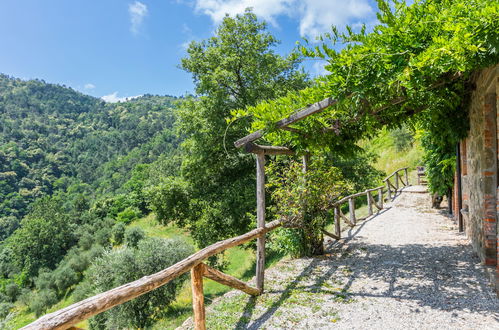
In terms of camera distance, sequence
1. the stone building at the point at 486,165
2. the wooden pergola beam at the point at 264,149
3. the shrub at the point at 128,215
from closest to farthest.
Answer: the stone building at the point at 486,165 < the wooden pergola beam at the point at 264,149 < the shrub at the point at 128,215

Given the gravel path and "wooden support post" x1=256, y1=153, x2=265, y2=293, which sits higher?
"wooden support post" x1=256, y1=153, x2=265, y2=293

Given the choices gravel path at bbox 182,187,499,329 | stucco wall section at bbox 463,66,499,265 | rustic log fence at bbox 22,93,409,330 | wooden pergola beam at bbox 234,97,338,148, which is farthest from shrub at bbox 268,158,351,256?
stucco wall section at bbox 463,66,499,265

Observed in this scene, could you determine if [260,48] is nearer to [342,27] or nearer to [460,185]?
[460,185]

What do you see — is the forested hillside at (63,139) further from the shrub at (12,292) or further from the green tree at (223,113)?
the green tree at (223,113)

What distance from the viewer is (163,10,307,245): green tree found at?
12.5m

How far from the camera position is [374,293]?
15.2 feet

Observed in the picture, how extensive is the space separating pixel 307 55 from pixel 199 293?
10.3 feet

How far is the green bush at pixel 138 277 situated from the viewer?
1328 centimetres

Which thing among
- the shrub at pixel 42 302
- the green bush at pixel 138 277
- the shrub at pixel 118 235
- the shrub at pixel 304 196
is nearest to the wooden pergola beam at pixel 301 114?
the shrub at pixel 304 196

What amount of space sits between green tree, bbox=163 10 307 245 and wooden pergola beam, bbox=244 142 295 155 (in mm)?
6090

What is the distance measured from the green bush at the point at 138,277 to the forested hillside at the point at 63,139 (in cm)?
6505

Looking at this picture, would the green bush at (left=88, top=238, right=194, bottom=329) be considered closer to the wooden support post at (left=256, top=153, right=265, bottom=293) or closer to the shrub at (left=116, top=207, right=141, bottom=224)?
the wooden support post at (left=256, top=153, right=265, bottom=293)

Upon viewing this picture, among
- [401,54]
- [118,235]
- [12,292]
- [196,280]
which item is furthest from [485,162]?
[12,292]

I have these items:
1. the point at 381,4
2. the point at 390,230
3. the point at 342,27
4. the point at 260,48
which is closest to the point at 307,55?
the point at 342,27
